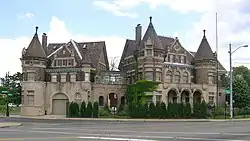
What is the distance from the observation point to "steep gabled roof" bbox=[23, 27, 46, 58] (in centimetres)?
6812

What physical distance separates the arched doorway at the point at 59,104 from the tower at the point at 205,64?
979 inches

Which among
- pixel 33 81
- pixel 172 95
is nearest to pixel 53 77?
pixel 33 81

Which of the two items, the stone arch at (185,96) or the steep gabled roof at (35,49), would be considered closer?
the steep gabled roof at (35,49)

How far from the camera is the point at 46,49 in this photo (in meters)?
75.3

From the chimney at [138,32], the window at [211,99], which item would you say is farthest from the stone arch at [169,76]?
the chimney at [138,32]

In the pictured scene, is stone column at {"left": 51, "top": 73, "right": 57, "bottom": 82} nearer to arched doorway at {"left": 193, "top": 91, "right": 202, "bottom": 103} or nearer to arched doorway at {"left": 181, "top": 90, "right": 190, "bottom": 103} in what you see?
arched doorway at {"left": 181, "top": 90, "right": 190, "bottom": 103}

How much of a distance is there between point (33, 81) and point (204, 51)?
31482 millimetres

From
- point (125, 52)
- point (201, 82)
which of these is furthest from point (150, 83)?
point (125, 52)

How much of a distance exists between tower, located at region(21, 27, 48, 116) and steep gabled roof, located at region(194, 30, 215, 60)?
28.6 m

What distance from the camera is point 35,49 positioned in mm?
68625

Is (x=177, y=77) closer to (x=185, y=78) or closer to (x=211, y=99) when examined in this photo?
(x=185, y=78)

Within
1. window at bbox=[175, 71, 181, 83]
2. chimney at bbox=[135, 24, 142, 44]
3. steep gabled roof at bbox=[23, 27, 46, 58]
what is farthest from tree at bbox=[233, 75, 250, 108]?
steep gabled roof at bbox=[23, 27, 46, 58]

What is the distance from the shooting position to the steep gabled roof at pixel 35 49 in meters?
68.1

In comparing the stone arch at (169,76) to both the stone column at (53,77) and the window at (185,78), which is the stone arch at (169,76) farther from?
the stone column at (53,77)
